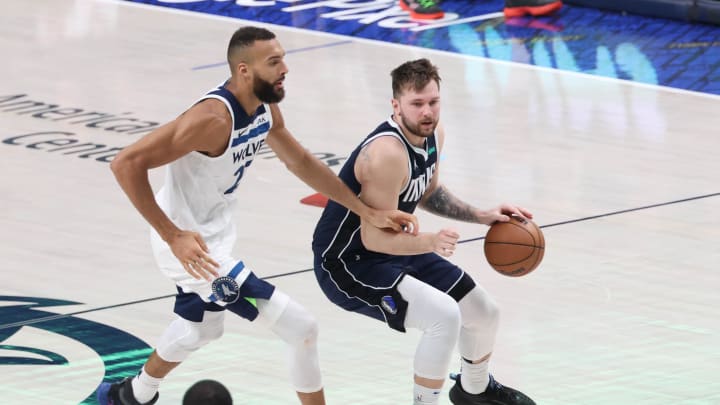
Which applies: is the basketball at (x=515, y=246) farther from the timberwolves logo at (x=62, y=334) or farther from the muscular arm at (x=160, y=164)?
the timberwolves logo at (x=62, y=334)

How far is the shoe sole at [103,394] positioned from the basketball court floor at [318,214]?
0.15 m

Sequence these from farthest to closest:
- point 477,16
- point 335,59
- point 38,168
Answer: point 477,16, point 335,59, point 38,168

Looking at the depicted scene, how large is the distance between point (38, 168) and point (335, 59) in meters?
4.01

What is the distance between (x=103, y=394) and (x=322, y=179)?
48.5 inches

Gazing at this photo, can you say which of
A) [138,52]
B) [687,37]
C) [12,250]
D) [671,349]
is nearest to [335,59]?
[138,52]

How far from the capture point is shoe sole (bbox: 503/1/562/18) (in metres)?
14.7

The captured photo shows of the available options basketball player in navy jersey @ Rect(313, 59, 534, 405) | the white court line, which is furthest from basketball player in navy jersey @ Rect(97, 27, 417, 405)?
the white court line

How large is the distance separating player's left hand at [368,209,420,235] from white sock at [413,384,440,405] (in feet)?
1.95

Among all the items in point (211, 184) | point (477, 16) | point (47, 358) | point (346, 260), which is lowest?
point (477, 16)

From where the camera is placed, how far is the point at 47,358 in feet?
21.8

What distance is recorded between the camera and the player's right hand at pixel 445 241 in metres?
5.32

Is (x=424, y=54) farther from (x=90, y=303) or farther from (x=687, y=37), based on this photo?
(x=90, y=303)

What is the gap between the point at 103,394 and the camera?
600cm

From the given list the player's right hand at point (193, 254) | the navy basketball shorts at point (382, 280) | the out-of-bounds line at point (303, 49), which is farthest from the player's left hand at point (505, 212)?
the out-of-bounds line at point (303, 49)
